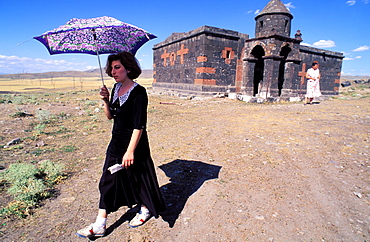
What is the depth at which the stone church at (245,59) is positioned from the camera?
1380 cm

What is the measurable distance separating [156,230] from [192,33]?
48.8ft

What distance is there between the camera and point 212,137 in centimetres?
574

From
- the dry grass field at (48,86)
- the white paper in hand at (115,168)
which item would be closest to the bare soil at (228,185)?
the white paper in hand at (115,168)

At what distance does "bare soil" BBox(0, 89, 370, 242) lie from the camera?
2.28m

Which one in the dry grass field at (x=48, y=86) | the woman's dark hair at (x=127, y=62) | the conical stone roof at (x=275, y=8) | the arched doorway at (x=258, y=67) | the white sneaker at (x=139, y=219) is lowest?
→ the white sneaker at (x=139, y=219)

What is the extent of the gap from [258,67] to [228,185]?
50.8 feet

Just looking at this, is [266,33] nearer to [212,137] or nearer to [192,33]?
[192,33]

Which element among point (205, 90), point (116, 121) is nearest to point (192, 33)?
point (205, 90)

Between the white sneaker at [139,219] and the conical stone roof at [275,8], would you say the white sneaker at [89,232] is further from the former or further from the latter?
the conical stone roof at [275,8]

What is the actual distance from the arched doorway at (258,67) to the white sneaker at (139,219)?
14997mm

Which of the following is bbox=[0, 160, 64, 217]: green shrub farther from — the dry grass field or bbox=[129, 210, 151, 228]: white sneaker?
the dry grass field

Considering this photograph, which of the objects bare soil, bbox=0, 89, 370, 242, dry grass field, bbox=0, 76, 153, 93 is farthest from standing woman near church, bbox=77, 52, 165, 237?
dry grass field, bbox=0, 76, 153, 93

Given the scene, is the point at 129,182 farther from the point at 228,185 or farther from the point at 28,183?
the point at 28,183

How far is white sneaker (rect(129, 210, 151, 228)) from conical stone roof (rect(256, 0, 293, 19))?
50.8 feet
